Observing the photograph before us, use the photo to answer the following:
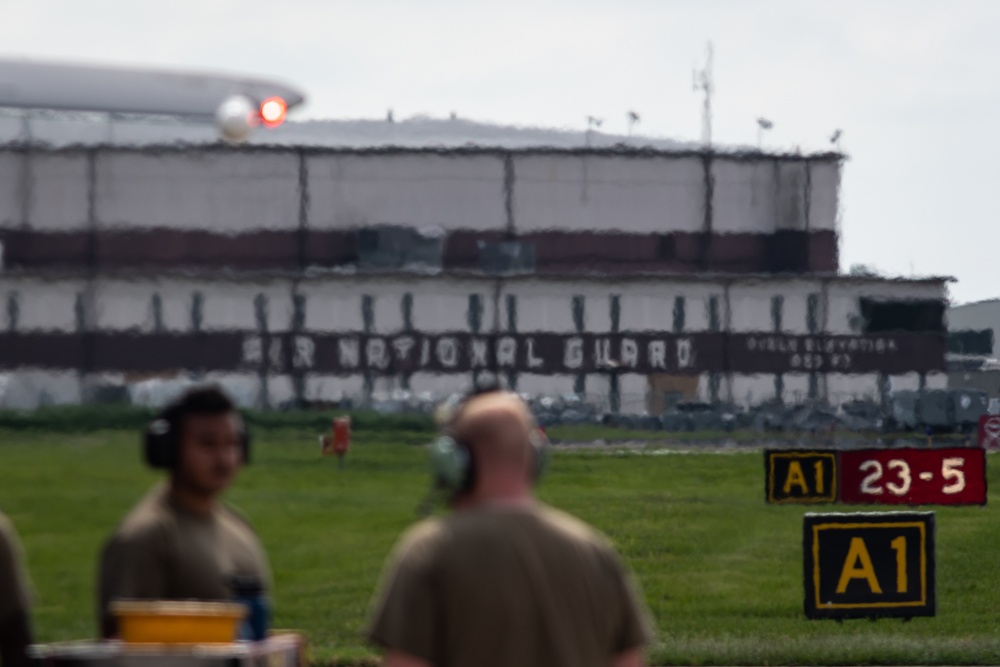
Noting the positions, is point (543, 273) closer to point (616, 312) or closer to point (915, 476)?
point (616, 312)

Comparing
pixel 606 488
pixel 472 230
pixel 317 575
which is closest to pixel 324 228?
pixel 472 230

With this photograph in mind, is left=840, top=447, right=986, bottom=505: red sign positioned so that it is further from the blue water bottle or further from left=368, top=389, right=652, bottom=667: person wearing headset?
left=368, top=389, right=652, bottom=667: person wearing headset

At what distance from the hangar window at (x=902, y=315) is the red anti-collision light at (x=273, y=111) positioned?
221 ft

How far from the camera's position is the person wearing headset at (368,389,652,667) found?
16.9ft

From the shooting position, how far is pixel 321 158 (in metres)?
66.4

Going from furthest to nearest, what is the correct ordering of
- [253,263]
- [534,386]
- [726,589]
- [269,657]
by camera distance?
[534,386], [253,263], [726,589], [269,657]

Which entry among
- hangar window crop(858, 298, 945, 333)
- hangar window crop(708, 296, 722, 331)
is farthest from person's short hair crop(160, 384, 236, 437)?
hangar window crop(858, 298, 945, 333)

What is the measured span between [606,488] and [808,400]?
105ft

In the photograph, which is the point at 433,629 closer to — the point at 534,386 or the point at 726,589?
the point at 726,589

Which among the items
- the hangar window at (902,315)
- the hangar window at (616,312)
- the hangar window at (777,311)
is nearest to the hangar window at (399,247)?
the hangar window at (616,312)

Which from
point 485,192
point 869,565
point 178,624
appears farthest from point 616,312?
point 178,624

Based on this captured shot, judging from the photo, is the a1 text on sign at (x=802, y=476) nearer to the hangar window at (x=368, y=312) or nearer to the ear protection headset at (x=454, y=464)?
the ear protection headset at (x=454, y=464)

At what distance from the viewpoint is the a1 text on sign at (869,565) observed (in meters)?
16.0

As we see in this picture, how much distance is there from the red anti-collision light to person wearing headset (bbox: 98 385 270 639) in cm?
140
